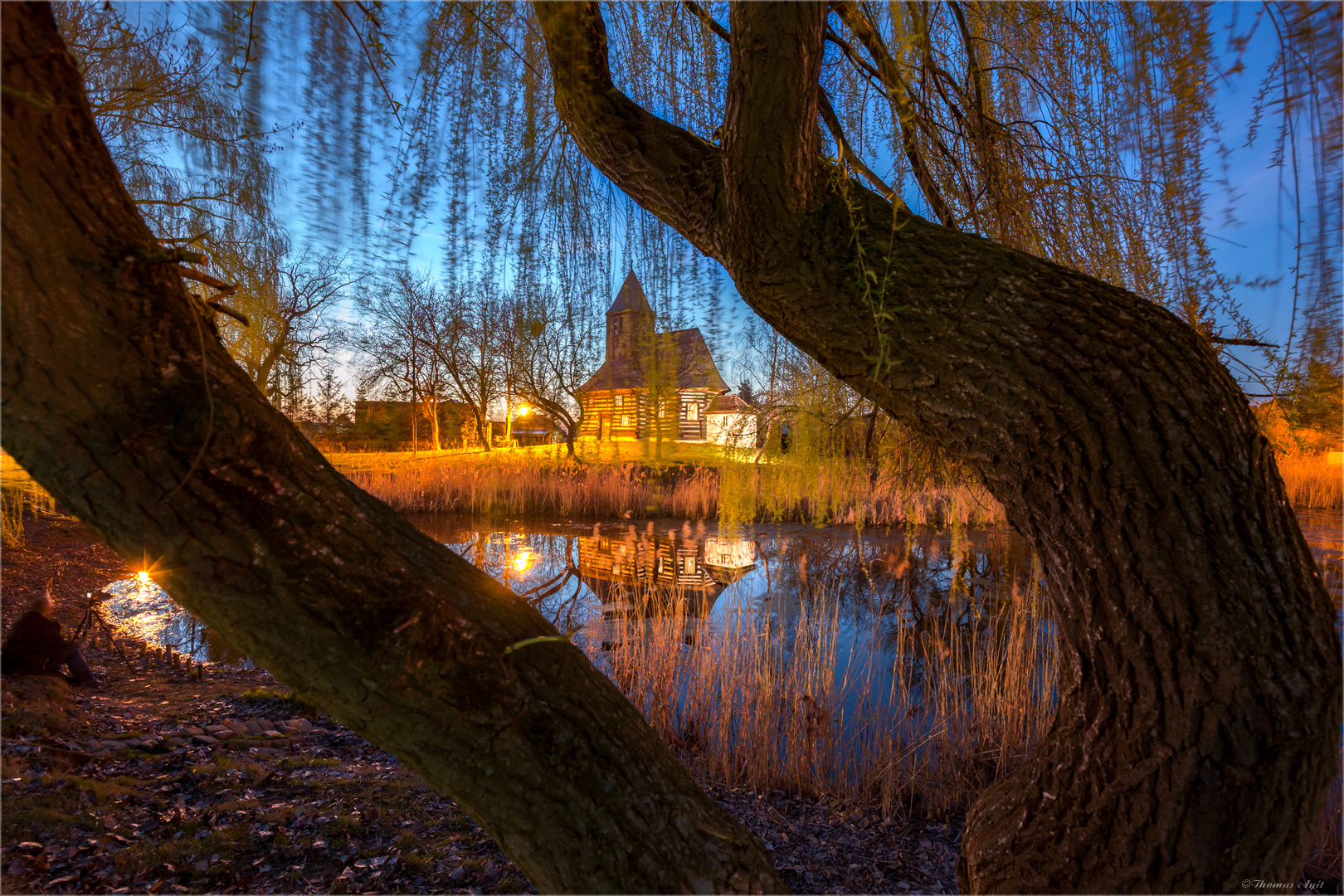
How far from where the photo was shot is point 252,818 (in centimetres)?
178

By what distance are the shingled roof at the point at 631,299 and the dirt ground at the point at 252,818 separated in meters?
1.55

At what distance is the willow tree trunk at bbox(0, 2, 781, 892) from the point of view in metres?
0.68

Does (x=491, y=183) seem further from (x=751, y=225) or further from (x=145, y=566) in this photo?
(x=145, y=566)

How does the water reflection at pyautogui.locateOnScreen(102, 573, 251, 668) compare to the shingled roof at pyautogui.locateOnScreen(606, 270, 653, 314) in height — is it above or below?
below

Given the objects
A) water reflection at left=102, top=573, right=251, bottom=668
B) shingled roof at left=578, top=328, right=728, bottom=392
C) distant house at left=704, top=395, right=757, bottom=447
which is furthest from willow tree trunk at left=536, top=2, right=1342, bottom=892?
water reflection at left=102, top=573, right=251, bottom=668

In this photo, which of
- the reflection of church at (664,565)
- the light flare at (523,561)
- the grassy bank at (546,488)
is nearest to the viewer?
the reflection of church at (664,565)

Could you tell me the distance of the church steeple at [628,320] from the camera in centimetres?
137

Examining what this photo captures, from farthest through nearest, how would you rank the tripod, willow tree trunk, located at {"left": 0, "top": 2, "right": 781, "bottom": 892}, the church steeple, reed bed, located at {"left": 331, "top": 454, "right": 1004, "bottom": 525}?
reed bed, located at {"left": 331, "top": 454, "right": 1004, "bottom": 525} < the tripod < the church steeple < willow tree trunk, located at {"left": 0, "top": 2, "right": 781, "bottom": 892}

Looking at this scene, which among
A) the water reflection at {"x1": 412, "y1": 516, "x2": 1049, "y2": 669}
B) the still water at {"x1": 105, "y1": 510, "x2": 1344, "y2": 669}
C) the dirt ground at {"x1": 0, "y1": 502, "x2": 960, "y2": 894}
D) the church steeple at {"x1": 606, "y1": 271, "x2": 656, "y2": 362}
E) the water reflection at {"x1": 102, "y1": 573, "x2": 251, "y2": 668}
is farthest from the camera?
the water reflection at {"x1": 412, "y1": 516, "x2": 1049, "y2": 669}

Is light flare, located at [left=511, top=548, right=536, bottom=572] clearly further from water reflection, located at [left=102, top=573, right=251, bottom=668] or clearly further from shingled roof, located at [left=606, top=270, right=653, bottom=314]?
shingled roof, located at [left=606, top=270, right=653, bottom=314]

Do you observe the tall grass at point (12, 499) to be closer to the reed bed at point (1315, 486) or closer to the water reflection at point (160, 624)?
the water reflection at point (160, 624)

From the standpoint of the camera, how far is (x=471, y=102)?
1252mm

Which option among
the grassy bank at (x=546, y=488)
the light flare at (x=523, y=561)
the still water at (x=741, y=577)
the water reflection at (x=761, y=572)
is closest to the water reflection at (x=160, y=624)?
the still water at (x=741, y=577)

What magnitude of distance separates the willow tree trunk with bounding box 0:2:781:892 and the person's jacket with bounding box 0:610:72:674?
307cm
